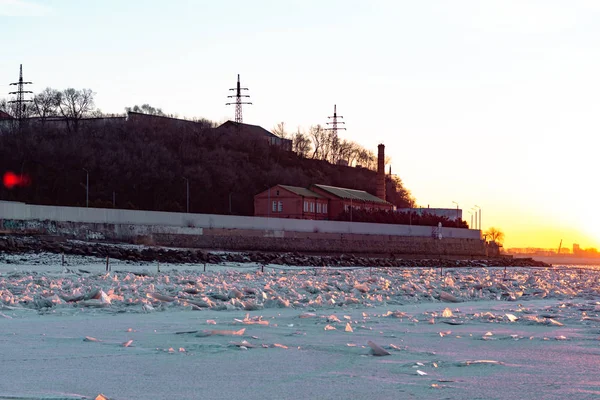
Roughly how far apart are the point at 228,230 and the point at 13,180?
37.2 meters

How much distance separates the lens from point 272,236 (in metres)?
65.9

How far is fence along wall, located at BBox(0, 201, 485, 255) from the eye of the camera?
51.9 m

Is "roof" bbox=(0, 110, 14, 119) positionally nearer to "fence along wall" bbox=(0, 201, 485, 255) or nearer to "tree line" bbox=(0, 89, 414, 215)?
"tree line" bbox=(0, 89, 414, 215)

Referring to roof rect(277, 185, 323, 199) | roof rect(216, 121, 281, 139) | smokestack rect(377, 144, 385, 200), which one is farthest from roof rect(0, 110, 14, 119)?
smokestack rect(377, 144, 385, 200)

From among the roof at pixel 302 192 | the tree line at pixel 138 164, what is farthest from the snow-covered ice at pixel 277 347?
the roof at pixel 302 192

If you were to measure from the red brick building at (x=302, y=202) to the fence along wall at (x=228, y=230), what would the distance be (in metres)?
8.15

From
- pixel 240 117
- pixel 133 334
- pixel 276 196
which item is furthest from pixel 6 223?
pixel 240 117

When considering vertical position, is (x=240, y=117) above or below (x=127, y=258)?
above

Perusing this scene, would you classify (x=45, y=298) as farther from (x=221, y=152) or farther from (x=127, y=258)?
(x=221, y=152)

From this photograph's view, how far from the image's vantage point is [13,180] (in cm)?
8869

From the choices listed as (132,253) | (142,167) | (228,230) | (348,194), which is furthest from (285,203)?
(132,253)

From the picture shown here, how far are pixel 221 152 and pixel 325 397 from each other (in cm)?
10781

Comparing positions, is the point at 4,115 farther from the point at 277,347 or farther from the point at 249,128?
the point at 277,347

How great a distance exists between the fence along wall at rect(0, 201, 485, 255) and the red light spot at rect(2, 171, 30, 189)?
1390 inches
